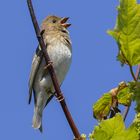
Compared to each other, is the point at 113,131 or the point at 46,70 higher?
the point at 46,70

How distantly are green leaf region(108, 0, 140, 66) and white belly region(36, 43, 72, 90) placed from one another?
502 cm

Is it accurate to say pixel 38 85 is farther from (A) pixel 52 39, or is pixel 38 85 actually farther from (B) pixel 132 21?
(B) pixel 132 21

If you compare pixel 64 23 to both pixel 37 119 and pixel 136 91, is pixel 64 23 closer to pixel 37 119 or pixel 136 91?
pixel 37 119

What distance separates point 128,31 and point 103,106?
0.40 meters

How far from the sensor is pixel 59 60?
23.1 ft

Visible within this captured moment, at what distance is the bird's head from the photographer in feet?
27.0

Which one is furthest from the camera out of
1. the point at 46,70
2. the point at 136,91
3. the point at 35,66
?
the point at 35,66

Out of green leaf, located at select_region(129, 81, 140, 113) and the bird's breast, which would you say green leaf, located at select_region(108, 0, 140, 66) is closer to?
green leaf, located at select_region(129, 81, 140, 113)

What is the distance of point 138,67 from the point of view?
2.02m

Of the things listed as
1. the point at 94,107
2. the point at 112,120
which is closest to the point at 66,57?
the point at 94,107

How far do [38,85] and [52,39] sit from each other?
0.75m

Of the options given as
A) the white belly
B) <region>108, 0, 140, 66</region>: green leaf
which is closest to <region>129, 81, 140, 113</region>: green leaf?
<region>108, 0, 140, 66</region>: green leaf

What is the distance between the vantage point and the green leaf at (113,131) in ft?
5.54

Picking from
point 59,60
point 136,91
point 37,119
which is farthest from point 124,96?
point 37,119
